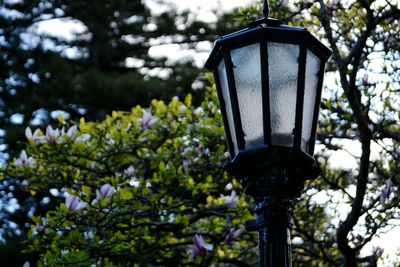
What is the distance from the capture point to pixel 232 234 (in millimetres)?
6277

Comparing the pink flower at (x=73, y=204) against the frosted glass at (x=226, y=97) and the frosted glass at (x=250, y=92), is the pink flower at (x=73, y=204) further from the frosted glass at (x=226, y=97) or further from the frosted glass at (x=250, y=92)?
the frosted glass at (x=250, y=92)

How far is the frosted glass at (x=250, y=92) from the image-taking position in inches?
117

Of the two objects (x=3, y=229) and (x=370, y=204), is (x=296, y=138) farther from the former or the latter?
(x=3, y=229)

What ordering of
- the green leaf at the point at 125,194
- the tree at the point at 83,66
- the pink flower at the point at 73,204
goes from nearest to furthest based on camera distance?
the green leaf at the point at 125,194 → the pink flower at the point at 73,204 → the tree at the point at 83,66

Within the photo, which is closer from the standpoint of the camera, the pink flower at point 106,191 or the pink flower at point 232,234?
the pink flower at point 106,191

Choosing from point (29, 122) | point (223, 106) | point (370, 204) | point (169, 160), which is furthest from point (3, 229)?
point (223, 106)

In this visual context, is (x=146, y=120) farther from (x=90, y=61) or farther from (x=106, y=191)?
(x=90, y=61)

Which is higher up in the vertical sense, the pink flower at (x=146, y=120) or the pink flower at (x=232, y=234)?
the pink flower at (x=146, y=120)

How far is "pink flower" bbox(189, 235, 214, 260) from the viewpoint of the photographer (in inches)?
232

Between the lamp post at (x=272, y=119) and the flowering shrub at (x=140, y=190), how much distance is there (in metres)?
2.83

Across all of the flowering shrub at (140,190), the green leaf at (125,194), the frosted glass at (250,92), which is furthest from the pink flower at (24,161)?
the frosted glass at (250,92)

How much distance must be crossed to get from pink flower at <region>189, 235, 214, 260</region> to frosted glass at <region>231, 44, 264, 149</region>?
297cm

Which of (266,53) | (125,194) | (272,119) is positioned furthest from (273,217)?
(125,194)

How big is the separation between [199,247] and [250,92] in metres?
3.18
